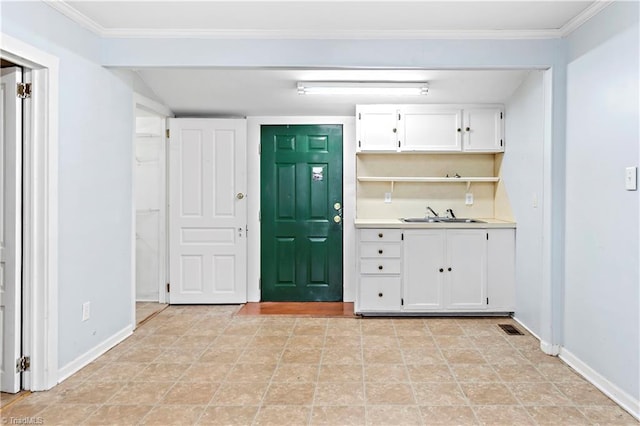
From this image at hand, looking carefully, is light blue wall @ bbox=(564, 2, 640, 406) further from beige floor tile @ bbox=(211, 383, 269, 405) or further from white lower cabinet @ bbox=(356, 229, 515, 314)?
beige floor tile @ bbox=(211, 383, 269, 405)

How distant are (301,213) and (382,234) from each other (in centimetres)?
101

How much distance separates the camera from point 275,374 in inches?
104

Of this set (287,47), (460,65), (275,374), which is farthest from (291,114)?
(275,374)

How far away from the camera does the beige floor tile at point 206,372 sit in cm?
257

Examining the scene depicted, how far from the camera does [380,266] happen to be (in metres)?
3.81

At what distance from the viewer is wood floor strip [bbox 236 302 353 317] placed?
4.00 metres

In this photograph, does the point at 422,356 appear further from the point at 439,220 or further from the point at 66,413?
the point at 66,413

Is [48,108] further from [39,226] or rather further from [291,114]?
[291,114]

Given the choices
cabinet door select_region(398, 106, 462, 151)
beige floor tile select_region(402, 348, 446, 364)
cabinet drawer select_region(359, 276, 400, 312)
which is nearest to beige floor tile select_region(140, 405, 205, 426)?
beige floor tile select_region(402, 348, 446, 364)

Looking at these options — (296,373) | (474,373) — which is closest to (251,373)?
(296,373)

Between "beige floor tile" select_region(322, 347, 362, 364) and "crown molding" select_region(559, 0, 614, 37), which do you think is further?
"beige floor tile" select_region(322, 347, 362, 364)

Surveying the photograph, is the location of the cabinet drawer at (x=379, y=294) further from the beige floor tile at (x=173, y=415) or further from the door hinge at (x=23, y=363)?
the door hinge at (x=23, y=363)

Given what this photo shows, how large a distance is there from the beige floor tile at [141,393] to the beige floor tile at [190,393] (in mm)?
45

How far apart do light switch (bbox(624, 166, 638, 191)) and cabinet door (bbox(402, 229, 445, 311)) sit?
1.69m
